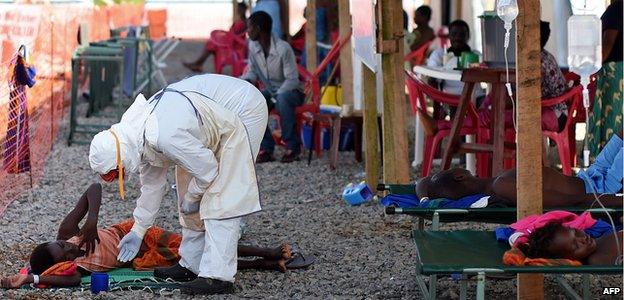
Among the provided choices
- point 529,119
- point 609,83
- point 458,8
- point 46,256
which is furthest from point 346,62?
point 458,8

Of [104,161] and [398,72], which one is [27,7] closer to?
[398,72]

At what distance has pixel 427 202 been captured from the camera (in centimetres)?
622

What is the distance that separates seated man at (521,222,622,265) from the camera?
5.07m

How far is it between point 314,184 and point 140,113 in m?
4.02

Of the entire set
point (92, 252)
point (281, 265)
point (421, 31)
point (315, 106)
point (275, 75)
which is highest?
point (421, 31)

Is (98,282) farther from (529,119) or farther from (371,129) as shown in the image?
(371,129)

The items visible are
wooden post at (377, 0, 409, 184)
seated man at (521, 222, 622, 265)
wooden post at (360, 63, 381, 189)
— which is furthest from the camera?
wooden post at (360, 63, 381, 189)

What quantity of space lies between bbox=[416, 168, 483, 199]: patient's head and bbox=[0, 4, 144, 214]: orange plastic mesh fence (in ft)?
10.3

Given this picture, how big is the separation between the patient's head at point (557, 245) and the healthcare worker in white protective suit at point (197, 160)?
4.22ft

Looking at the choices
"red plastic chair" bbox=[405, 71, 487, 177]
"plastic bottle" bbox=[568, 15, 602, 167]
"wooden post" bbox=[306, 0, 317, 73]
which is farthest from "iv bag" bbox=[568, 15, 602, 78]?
"wooden post" bbox=[306, 0, 317, 73]

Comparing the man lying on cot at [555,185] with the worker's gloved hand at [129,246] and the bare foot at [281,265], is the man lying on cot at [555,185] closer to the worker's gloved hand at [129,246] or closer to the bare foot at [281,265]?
the bare foot at [281,265]

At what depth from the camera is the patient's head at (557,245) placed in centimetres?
507

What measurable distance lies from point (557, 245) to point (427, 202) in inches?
47.9

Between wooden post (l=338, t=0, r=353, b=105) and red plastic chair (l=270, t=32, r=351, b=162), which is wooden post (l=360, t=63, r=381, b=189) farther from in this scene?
red plastic chair (l=270, t=32, r=351, b=162)
